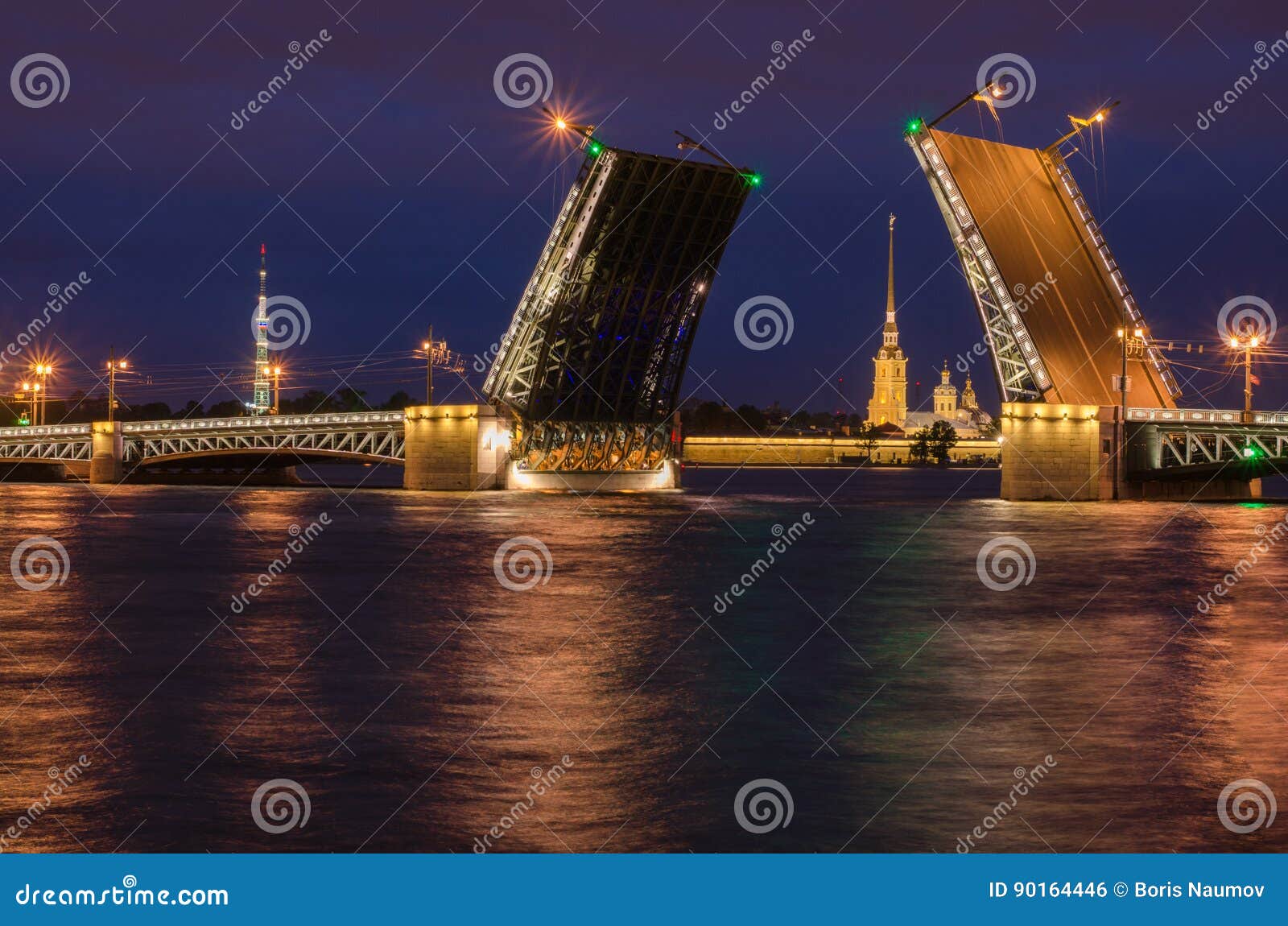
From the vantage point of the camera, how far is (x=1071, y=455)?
5556cm

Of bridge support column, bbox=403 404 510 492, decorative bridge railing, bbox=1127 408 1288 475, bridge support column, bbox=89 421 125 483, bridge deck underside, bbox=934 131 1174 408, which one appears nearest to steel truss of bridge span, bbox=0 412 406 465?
bridge support column, bbox=89 421 125 483

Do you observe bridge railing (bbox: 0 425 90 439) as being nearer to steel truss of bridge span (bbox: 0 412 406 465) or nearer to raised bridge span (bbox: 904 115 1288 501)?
steel truss of bridge span (bbox: 0 412 406 465)

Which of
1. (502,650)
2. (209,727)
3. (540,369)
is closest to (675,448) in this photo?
(540,369)

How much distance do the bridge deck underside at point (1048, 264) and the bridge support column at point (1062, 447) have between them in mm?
833

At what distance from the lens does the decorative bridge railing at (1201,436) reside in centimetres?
→ 5431

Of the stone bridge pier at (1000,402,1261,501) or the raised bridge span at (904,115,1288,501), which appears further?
the stone bridge pier at (1000,402,1261,501)

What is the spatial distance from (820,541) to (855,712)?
24510 millimetres

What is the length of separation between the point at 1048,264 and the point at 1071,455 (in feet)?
24.4

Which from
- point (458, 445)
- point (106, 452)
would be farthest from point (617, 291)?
point (106, 452)

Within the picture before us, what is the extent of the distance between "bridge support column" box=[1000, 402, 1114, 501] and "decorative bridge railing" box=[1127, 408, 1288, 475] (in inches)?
51.1

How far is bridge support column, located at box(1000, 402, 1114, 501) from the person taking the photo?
5478cm

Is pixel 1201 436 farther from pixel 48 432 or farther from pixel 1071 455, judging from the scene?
pixel 48 432

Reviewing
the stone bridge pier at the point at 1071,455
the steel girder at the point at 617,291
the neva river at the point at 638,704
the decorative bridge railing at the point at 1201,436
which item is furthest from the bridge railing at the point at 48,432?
the neva river at the point at 638,704

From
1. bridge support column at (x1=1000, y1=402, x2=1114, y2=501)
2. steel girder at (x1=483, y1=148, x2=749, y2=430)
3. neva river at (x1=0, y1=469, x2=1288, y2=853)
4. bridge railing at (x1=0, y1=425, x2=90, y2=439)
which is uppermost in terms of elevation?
steel girder at (x1=483, y1=148, x2=749, y2=430)
